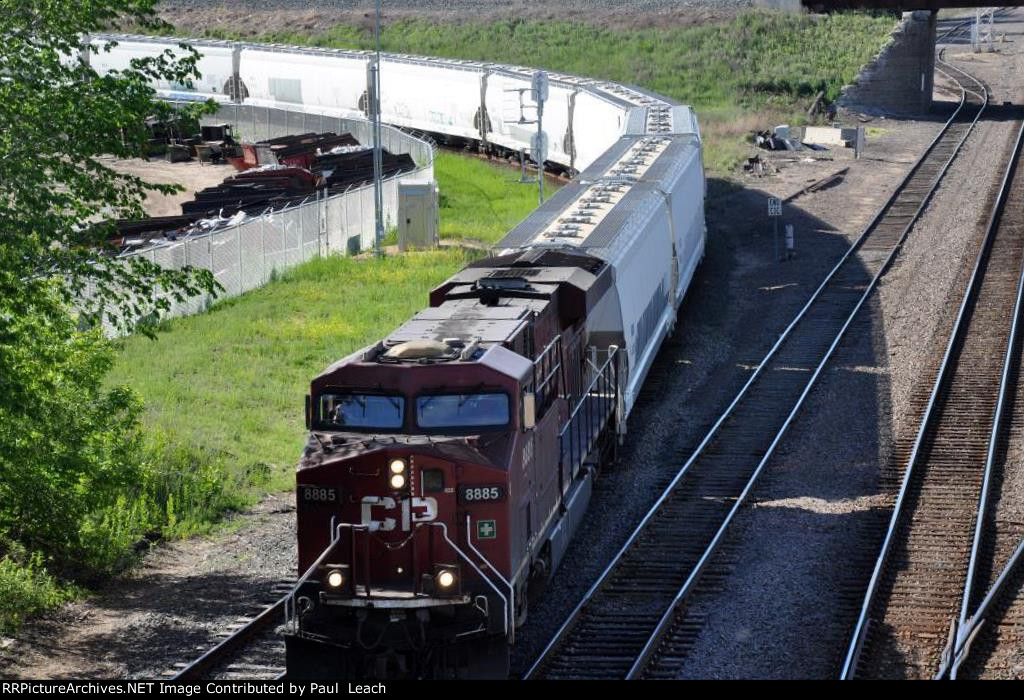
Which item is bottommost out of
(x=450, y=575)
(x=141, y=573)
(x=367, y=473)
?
(x=141, y=573)

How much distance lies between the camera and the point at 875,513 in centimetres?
2141

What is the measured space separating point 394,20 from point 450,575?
92532 mm

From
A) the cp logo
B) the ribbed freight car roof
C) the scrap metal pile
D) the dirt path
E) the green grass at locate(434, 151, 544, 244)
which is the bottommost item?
the dirt path

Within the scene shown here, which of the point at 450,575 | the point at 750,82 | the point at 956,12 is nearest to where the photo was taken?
the point at 450,575

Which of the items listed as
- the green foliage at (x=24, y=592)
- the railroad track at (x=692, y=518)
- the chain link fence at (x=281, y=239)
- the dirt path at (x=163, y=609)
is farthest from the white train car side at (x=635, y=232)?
the chain link fence at (x=281, y=239)

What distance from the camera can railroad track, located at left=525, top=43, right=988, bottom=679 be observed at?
16797mm

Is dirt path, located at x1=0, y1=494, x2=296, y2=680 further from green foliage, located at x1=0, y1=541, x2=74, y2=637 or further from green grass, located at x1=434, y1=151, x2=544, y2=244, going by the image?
green grass, located at x1=434, y1=151, x2=544, y2=244

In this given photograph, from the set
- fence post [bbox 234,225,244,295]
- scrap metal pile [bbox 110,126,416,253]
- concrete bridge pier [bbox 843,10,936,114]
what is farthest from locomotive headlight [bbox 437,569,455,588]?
concrete bridge pier [bbox 843,10,936,114]

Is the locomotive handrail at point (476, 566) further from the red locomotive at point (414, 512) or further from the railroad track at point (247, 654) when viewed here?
the railroad track at point (247, 654)

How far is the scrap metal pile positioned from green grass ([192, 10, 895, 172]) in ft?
50.6

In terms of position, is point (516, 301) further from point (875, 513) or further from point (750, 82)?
point (750, 82)

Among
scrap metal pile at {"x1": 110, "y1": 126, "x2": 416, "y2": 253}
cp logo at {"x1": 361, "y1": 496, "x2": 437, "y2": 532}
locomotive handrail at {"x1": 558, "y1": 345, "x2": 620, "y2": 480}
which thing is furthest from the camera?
scrap metal pile at {"x1": 110, "y1": 126, "x2": 416, "y2": 253}

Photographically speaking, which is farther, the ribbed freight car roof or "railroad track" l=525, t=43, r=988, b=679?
the ribbed freight car roof

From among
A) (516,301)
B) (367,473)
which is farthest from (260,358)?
(367,473)
